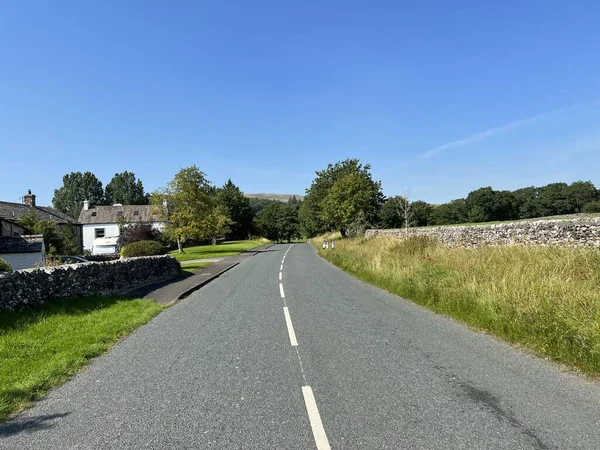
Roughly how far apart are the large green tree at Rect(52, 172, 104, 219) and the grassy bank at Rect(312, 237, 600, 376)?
128 m

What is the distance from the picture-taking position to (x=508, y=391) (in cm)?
492

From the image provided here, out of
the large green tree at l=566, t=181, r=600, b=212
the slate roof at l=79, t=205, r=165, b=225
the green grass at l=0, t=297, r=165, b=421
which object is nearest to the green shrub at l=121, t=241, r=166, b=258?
the green grass at l=0, t=297, r=165, b=421

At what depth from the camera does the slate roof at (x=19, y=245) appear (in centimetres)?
2827

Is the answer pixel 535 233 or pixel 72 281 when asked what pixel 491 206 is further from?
pixel 72 281

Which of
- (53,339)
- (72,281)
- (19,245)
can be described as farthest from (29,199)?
(53,339)

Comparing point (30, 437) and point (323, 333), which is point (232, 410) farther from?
point (323, 333)

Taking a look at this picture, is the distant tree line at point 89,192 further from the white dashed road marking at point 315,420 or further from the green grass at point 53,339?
the white dashed road marking at point 315,420

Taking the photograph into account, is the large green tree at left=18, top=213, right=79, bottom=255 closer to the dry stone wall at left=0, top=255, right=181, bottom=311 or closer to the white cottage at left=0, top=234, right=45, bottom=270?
the white cottage at left=0, top=234, right=45, bottom=270

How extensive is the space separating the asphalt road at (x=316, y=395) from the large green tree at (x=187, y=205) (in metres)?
40.8

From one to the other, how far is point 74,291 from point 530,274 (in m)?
12.6

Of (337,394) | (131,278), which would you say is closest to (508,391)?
(337,394)

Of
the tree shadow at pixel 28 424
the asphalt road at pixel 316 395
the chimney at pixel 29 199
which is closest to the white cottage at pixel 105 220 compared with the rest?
the chimney at pixel 29 199

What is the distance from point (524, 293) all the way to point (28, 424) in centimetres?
837

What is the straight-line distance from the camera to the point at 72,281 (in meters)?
12.5
